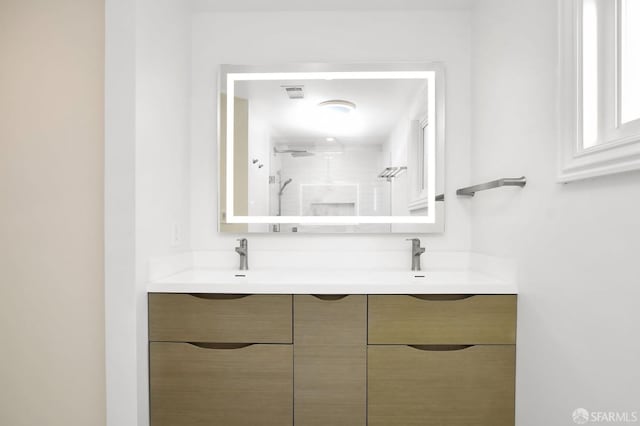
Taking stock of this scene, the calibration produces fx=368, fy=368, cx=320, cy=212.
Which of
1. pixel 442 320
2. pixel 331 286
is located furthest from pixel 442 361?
pixel 331 286

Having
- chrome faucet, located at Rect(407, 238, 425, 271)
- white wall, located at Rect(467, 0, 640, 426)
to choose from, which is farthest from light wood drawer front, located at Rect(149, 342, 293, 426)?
white wall, located at Rect(467, 0, 640, 426)

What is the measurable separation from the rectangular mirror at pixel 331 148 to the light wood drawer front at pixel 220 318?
555 mm

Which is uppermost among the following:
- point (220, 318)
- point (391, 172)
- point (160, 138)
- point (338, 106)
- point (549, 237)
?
point (338, 106)

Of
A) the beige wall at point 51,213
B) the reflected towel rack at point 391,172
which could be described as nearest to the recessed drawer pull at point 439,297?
the reflected towel rack at point 391,172

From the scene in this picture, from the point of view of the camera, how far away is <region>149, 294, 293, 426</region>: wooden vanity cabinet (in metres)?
1.53

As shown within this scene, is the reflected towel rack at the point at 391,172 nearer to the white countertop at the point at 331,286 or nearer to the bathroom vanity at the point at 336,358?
the white countertop at the point at 331,286

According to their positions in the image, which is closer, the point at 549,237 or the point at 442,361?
the point at 549,237

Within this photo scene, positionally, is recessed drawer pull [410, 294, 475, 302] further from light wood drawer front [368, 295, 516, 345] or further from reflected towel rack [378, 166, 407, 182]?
reflected towel rack [378, 166, 407, 182]

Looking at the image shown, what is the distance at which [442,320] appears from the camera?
4.97 feet

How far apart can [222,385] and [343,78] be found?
1.62 m

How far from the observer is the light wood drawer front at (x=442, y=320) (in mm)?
1508

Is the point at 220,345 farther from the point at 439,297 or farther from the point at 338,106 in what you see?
the point at 338,106

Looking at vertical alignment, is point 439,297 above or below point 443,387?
above

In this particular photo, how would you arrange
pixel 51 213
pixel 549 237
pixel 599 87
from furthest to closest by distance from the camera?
pixel 51 213, pixel 549 237, pixel 599 87
